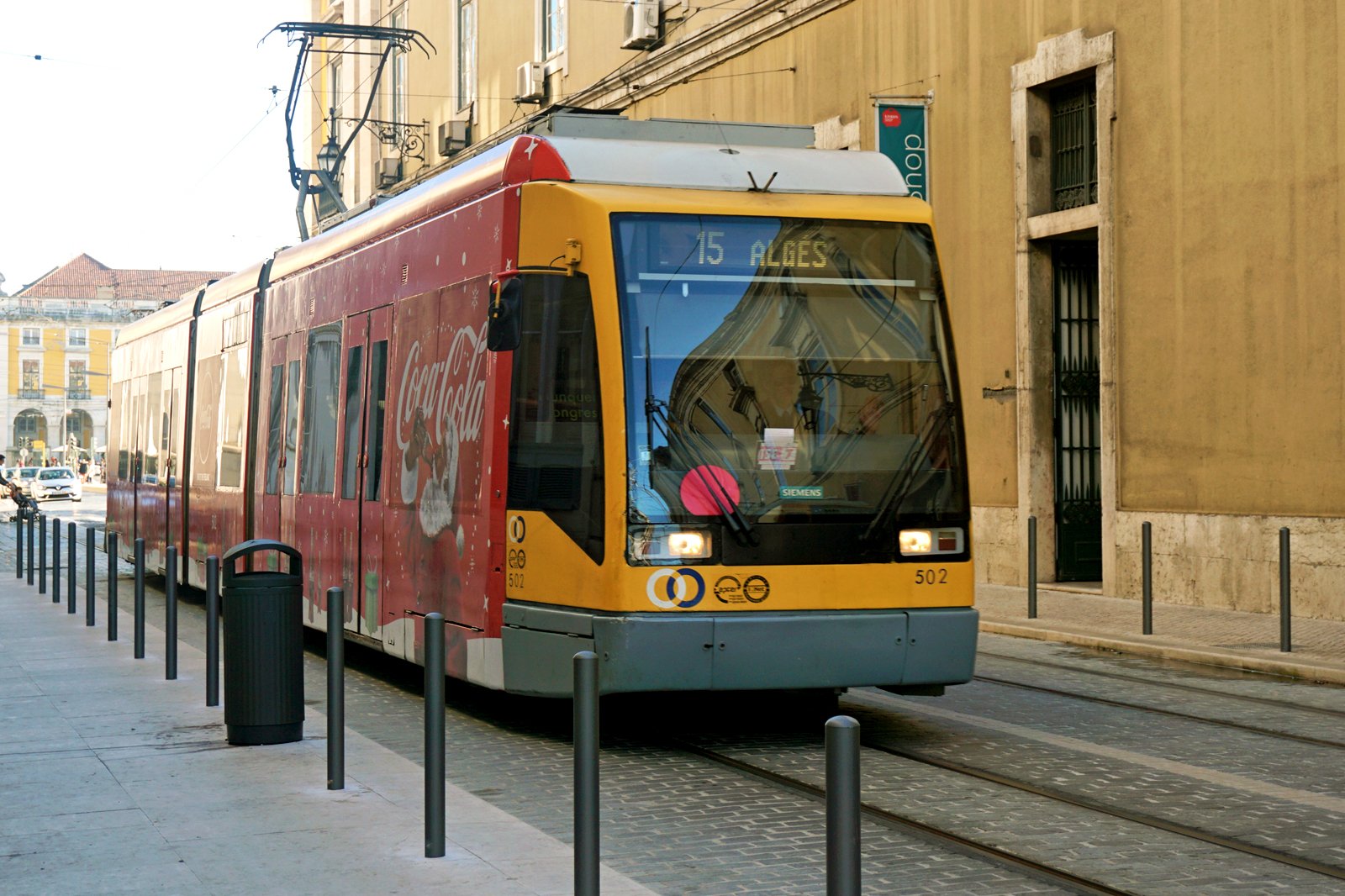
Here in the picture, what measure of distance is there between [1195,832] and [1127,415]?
1195 centimetres

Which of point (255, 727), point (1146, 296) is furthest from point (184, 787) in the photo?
point (1146, 296)

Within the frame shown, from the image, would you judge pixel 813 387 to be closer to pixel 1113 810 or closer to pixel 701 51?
pixel 1113 810

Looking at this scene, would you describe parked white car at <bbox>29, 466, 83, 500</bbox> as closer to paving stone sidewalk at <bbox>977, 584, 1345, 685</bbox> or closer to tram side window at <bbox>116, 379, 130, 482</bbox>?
tram side window at <bbox>116, 379, 130, 482</bbox>

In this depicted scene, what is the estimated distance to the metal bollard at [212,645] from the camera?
34.4 ft

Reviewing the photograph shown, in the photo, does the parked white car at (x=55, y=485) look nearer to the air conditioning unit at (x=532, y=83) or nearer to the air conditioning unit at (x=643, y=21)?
the air conditioning unit at (x=532, y=83)

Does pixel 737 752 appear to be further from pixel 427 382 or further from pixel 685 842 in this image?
pixel 427 382

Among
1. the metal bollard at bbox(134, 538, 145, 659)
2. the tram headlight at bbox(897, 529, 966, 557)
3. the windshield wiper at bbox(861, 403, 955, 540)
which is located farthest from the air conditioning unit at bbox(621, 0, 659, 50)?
the tram headlight at bbox(897, 529, 966, 557)

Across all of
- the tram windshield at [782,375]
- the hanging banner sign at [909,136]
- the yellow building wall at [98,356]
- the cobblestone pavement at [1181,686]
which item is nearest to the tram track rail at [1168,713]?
the cobblestone pavement at [1181,686]

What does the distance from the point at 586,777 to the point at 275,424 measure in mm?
10311

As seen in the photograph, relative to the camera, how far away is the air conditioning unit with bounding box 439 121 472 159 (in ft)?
130

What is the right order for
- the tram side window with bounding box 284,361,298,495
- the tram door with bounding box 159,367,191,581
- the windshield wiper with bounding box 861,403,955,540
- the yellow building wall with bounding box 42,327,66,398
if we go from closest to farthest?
1. the windshield wiper with bounding box 861,403,955,540
2. the tram side window with bounding box 284,361,298,495
3. the tram door with bounding box 159,367,191,581
4. the yellow building wall with bounding box 42,327,66,398

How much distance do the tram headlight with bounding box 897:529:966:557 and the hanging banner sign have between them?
1281 centimetres

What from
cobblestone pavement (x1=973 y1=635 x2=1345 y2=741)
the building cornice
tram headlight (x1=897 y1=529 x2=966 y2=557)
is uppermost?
the building cornice

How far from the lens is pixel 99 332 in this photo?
120500 millimetres
